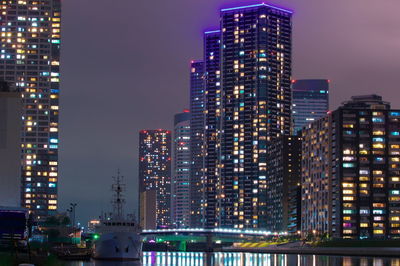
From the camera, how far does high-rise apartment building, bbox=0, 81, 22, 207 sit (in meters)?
146

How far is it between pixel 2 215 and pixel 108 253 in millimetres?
73809

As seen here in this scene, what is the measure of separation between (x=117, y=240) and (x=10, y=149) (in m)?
48.0

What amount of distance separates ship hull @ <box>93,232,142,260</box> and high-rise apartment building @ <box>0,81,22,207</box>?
43.0 m

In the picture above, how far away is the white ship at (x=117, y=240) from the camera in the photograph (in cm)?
18812

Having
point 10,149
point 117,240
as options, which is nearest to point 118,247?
point 117,240

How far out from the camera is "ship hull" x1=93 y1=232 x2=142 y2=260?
188 m

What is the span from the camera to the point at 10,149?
489ft

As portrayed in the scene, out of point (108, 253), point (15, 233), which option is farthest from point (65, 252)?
point (15, 233)

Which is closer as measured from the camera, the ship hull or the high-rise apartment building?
the high-rise apartment building

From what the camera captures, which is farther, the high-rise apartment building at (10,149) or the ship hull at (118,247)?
the ship hull at (118,247)

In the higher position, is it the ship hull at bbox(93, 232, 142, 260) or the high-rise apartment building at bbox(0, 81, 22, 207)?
the high-rise apartment building at bbox(0, 81, 22, 207)

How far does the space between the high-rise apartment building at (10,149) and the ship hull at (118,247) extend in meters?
43.0

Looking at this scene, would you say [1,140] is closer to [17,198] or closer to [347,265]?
[17,198]

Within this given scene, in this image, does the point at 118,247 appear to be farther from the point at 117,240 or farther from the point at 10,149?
the point at 10,149
